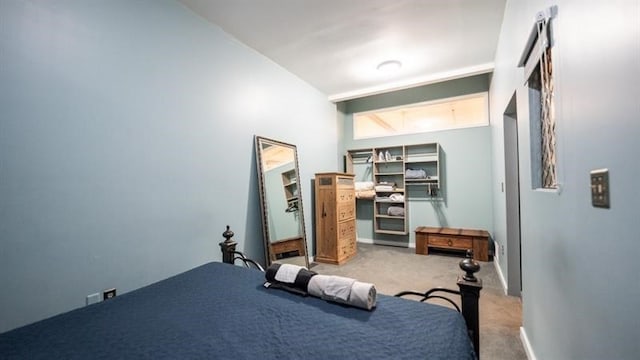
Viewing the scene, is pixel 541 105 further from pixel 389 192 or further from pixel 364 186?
pixel 364 186

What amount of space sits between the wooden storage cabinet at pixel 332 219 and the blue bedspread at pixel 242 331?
8.42ft

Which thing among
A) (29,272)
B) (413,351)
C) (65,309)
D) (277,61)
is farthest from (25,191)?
(277,61)

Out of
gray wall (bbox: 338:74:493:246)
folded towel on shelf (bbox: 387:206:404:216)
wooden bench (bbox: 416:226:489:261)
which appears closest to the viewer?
wooden bench (bbox: 416:226:489:261)

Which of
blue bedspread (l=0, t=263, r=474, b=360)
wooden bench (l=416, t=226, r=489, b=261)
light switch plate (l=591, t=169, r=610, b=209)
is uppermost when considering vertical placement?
light switch plate (l=591, t=169, r=610, b=209)

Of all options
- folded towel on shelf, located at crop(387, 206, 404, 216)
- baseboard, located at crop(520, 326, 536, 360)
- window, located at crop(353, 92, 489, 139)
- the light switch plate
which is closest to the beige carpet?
baseboard, located at crop(520, 326, 536, 360)

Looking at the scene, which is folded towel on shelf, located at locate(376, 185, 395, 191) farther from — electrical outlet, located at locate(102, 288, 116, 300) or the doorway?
electrical outlet, located at locate(102, 288, 116, 300)

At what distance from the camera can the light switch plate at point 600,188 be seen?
79cm

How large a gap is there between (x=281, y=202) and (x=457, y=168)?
3.15m

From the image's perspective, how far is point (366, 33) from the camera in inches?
114

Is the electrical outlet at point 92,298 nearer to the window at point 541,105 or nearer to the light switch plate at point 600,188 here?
the light switch plate at point 600,188

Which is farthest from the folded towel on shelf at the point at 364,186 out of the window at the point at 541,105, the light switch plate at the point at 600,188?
the light switch plate at the point at 600,188

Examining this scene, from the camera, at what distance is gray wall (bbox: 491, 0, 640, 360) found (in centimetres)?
69

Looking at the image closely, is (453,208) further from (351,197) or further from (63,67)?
(63,67)

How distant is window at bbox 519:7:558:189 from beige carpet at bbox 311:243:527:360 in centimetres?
126
